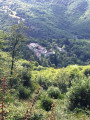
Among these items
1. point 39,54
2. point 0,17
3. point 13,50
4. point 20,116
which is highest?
point 0,17

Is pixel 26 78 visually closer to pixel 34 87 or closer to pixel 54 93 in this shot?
pixel 34 87

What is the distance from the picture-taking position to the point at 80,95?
57.3 ft

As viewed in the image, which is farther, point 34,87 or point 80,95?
point 34,87

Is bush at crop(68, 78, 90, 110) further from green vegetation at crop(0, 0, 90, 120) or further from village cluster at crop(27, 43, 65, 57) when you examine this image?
village cluster at crop(27, 43, 65, 57)

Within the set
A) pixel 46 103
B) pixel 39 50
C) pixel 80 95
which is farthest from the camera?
pixel 39 50

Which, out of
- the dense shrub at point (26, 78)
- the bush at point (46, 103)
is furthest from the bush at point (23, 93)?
the bush at point (46, 103)

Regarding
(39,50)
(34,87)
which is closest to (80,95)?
(34,87)

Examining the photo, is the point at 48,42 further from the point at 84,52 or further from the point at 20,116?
the point at 20,116

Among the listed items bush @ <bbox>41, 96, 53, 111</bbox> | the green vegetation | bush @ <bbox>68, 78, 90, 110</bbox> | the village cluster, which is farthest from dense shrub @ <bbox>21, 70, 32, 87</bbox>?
the village cluster

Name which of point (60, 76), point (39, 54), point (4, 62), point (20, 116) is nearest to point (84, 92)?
point (20, 116)

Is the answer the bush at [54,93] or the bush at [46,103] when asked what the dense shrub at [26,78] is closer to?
the bush at [54,93]

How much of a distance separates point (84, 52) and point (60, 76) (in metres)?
116

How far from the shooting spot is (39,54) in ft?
423

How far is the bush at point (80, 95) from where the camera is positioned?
17.1m
